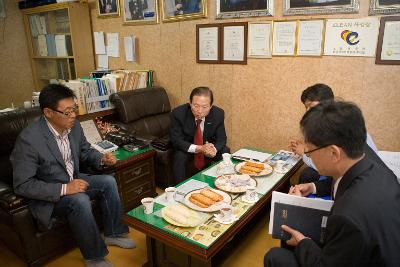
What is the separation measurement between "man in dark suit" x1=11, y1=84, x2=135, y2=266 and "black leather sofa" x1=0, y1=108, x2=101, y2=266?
69 millimetres

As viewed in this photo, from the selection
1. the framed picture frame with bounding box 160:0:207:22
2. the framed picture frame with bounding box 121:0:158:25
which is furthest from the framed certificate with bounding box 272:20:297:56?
the framed picture frame with bounding box 121:0:158:25

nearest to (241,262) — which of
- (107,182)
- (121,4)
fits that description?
(107,182)

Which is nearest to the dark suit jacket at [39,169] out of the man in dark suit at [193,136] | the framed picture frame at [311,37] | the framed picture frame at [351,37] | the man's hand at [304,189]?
the man in dark suit at [193,136]

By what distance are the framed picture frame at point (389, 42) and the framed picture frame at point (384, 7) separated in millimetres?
51

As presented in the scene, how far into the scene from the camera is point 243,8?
2.94 meters

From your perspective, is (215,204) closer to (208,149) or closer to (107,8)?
(208,149)

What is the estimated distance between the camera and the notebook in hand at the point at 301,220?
1.46 m

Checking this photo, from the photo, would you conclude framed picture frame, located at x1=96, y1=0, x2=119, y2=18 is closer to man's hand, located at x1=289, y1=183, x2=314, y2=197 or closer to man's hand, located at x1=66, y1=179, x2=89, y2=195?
man's hand, located at x1=66, y1=179, x2=89, y2=195

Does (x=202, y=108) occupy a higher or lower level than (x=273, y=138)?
higher

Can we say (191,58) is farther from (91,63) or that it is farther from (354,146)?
(354,146)

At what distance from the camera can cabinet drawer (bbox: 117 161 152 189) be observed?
2.58m

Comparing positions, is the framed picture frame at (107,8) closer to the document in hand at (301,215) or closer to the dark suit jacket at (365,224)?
the document in hand at (301,215)

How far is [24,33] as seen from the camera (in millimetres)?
4633

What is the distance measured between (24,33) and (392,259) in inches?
210
